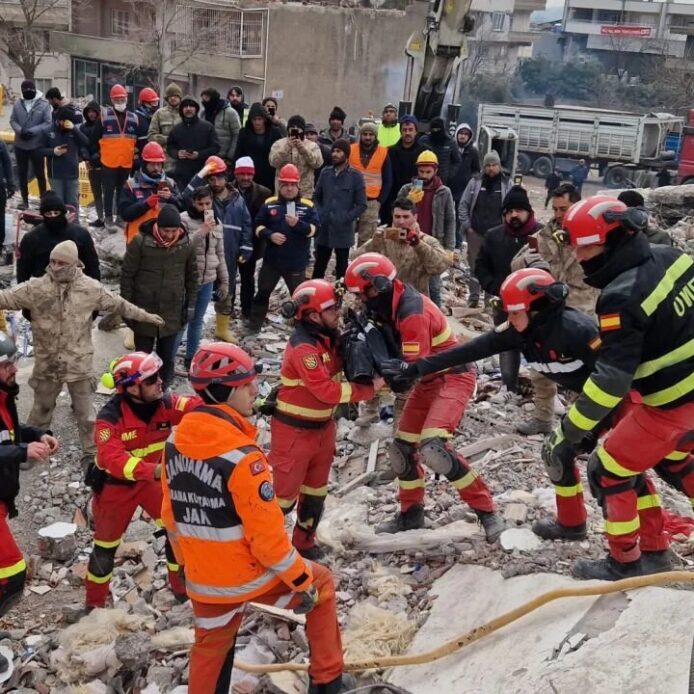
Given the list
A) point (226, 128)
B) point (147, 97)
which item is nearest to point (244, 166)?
point (226, 128)

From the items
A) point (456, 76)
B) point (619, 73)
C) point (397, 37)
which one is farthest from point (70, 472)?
point (619, 73)

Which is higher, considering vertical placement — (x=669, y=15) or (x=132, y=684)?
(x=669, y=15)

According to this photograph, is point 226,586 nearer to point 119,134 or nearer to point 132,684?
point 132,684

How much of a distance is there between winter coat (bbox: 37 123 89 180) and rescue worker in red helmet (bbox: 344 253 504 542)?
757 cm

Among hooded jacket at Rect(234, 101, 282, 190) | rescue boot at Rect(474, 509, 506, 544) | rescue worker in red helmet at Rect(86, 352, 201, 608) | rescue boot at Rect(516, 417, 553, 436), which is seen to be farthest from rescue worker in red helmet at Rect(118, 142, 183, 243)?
rescue boot at Rect(474, 509, 506, 544)

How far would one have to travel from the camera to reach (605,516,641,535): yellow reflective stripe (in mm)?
4941

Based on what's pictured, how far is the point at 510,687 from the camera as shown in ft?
14.5

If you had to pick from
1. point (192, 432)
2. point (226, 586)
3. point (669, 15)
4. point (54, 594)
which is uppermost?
point (669, 15)

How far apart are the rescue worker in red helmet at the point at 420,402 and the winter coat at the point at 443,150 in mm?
6763

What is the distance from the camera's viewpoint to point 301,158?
11.6m

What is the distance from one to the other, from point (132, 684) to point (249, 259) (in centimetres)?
566

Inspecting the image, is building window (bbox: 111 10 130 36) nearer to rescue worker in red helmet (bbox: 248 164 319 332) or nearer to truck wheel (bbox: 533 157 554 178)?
truck wheel (bbox: 533 157 554 178)

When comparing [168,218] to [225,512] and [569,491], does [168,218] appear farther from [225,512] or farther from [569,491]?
[225,512]

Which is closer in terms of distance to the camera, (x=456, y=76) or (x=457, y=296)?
(x=457, y=296)
